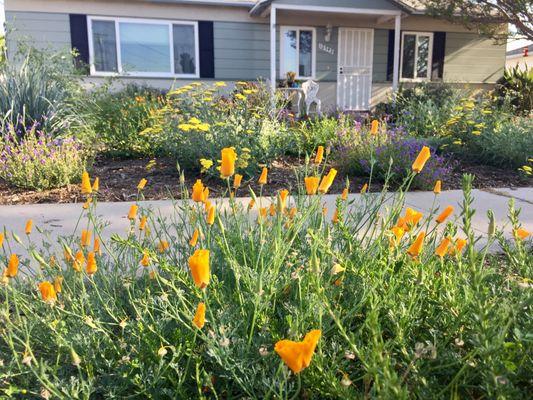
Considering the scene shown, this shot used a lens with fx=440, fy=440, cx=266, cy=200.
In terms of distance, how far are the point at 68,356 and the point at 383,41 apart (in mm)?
13302

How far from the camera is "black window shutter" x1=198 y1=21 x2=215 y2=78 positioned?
37.8 ft

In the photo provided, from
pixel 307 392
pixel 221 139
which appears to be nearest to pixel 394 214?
pixel 307 392

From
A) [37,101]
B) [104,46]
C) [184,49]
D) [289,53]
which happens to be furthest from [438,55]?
[37,101]

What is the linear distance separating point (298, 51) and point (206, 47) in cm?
263

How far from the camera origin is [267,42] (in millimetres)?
12047

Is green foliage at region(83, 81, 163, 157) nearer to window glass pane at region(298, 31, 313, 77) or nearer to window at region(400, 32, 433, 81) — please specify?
window glass pane at region(298, 31, 313, 77)

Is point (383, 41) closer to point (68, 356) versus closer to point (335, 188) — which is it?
point (335, 188)

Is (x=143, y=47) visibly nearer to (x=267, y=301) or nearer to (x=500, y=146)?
(x=500, y=146)

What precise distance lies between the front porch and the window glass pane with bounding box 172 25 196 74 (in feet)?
6.62

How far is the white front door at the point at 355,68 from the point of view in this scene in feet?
41.2

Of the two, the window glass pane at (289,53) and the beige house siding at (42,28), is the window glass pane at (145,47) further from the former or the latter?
the window glass pane at (289,53)

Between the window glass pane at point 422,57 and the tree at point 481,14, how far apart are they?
2.01 metres

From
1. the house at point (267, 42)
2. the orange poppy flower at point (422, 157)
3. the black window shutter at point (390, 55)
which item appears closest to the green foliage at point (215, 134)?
the orange poppy flower at point (422, 157)

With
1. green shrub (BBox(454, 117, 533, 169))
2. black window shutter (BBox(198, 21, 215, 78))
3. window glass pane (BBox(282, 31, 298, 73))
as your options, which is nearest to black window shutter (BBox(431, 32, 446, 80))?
window glass pane (BBox(282, 31, 298, 73))
